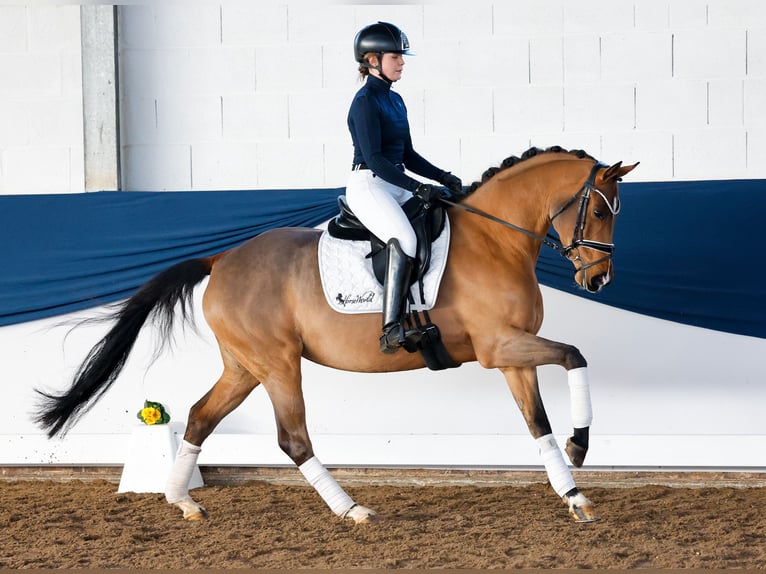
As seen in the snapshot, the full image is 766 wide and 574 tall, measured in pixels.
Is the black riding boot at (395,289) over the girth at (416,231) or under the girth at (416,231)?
under

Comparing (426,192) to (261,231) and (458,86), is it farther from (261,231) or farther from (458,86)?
(458,86)

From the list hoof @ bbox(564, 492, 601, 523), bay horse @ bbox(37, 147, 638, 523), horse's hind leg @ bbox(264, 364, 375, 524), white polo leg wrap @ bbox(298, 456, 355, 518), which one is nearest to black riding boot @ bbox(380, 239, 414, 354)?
bay horse @ bbox(37, 147, 638, 523)

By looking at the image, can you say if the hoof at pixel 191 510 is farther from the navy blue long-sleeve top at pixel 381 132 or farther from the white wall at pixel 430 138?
the navy blue long-sleeve top at pixel 381 132

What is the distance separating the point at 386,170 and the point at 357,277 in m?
0.48

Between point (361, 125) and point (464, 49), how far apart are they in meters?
2.10

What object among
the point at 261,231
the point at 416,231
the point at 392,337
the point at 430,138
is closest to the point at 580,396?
the point at 392,337

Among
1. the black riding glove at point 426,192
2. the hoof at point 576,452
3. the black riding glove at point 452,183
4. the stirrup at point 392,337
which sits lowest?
the hoof at point 576,452

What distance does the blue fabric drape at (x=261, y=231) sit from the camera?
5422 millimetres

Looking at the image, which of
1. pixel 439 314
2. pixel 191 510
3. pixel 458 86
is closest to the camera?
pixel 439 314

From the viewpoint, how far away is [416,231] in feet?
13.9

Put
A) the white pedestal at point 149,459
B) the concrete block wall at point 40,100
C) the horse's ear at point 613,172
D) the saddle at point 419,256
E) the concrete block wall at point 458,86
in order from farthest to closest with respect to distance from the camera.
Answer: the concrete block wall at point 40,100 → the concrete block wall at point 458,86 → the white pedestal at point 149,459 → the saddle at point 419,256 → the horse's ear at point 613,172

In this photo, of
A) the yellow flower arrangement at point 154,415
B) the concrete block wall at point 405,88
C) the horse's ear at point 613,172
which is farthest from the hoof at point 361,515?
the concrete block wall at point 405,88

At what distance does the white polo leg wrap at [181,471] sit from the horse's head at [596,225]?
75.2 inches

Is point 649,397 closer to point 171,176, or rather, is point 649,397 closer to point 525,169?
point 525,169
